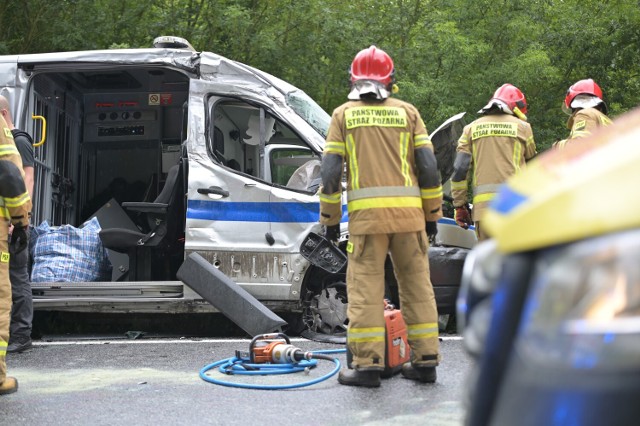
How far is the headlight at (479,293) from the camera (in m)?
1.44

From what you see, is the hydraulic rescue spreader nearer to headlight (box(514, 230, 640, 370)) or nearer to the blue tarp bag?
the blue tarp bag

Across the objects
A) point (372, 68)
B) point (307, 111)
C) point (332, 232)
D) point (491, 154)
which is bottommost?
point (332, 232)

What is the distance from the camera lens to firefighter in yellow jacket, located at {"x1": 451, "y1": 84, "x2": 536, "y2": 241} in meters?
7.75

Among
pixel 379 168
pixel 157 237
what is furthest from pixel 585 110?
pixel 157 237

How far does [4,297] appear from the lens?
5.51 meters

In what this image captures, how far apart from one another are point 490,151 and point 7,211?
3.90m

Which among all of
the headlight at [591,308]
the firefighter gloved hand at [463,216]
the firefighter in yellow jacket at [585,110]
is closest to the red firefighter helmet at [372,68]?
the firefighter gloved hand at [463,216]

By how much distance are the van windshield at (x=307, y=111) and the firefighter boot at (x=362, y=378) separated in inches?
113

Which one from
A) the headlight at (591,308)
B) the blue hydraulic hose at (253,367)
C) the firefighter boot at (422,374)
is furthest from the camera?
the blue hydraulic hose at (253,367)

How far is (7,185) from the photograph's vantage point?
5402 mm

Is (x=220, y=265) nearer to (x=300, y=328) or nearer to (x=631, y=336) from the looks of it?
(x=300, y=328)

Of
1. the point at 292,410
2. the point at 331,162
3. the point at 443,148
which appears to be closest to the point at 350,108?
the point at 331,162

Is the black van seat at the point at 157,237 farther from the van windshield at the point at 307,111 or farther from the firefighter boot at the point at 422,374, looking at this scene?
the firefighter boot at the point at 422,374

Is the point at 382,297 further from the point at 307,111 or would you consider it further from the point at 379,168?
the point at 307,111
